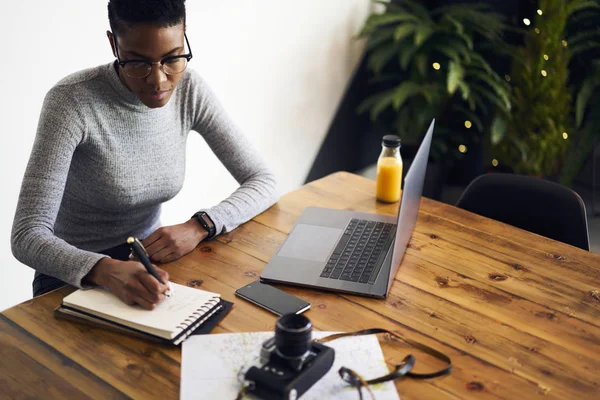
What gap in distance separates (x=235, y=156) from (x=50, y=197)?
1.78ft

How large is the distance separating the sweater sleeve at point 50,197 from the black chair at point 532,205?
109 centimetres

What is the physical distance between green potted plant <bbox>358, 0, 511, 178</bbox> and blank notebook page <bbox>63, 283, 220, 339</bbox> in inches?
78.0

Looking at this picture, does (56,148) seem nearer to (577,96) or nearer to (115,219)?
(115,219)

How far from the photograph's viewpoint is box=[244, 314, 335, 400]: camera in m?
0.96

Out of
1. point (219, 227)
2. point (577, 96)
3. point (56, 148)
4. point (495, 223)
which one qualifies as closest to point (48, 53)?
point (56, 148)

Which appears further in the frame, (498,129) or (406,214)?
(498,129)

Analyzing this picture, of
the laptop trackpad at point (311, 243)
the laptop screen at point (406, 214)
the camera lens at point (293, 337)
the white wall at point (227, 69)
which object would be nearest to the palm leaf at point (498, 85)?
the white wall at point (227, 69)

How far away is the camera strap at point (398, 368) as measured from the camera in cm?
101

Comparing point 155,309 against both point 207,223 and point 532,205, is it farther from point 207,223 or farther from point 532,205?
point 532,205

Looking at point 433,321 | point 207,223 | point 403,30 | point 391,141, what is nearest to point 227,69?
point 403,30

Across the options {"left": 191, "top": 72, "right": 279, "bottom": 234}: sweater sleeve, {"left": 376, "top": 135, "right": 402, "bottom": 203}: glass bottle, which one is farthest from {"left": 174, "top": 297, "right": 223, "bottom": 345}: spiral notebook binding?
{"left": 376, "top": 135, "right": 402, "bottom": 203}: glass bottle

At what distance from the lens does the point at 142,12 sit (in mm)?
1339

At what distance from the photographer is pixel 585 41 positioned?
2998 millimetres

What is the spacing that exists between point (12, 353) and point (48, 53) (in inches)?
48.7
